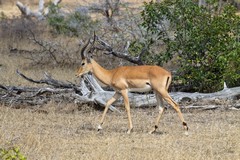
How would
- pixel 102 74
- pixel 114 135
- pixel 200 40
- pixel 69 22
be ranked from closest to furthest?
pixel 114 135
pixel 102 74
pixel 200 40
pixel 69 22

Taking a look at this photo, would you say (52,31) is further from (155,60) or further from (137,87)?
(137,87)

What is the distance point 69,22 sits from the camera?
2092cm

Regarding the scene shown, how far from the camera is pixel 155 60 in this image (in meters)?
13.6

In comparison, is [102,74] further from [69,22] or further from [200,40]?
[69,22]

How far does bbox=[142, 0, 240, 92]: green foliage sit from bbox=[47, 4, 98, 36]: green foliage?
635 cm

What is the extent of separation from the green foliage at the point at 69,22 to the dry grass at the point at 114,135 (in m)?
8.30

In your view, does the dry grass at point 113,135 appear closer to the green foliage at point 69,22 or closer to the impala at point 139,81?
the impala at point 139,81

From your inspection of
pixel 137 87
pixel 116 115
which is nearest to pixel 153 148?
pixel 137 87

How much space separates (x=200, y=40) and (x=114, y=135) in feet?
13.5

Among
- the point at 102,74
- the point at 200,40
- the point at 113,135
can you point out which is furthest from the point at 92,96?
the point at 200,40

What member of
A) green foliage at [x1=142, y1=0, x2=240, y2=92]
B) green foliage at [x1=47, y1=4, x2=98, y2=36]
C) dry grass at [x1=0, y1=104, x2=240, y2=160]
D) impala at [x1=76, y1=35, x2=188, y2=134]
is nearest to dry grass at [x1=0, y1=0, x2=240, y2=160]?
dry grass at [x1=0, y1=104, x2=240, y2=160]

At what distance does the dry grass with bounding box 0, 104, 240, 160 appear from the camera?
8.20 meters

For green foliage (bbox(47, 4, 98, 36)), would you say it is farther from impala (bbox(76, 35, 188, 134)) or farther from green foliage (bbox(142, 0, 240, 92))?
impala (bbox(76, 35, 188, 134))

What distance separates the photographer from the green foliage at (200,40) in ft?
42.1
